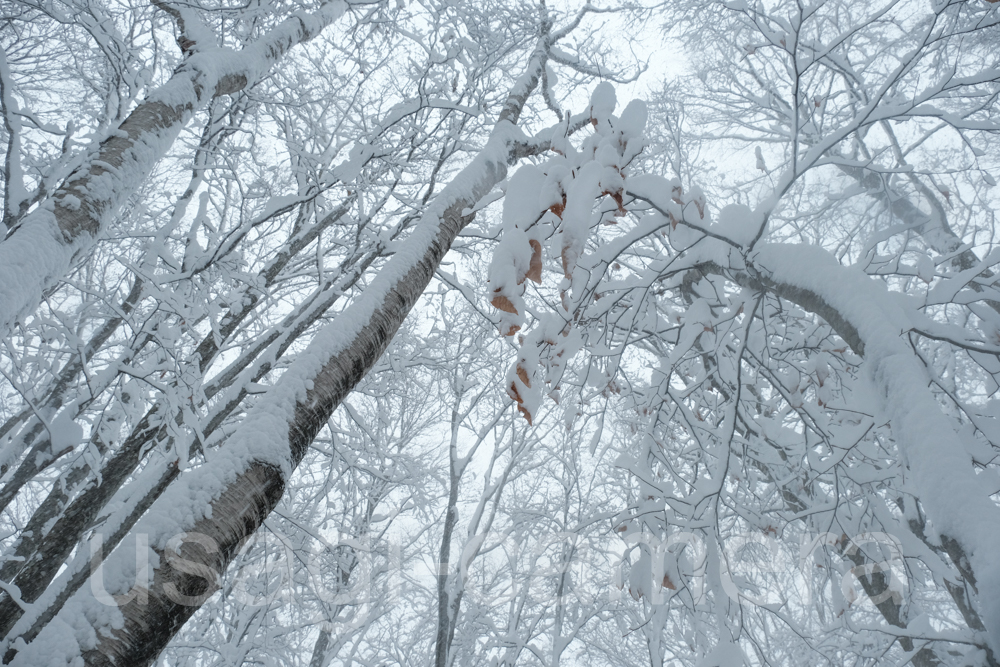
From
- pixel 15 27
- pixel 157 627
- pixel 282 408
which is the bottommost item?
pixel 157 627

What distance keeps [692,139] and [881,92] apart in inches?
220

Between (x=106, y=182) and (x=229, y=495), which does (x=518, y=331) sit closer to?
(x=229, y=495)

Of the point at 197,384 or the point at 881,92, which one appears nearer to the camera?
the point at 881,92

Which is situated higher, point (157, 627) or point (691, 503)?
point (691, 503)

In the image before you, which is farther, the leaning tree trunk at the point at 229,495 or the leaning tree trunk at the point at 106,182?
the leaning tree trunk at the point at 106,182

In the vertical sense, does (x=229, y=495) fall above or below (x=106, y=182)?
below

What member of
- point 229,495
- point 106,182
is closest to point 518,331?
point 229,495

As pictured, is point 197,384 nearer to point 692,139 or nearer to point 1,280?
point 1,280

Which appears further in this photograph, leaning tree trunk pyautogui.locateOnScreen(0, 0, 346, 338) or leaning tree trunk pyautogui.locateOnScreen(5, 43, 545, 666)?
leaning tree trunk pyautogui.locateOnScreen(0, 0, 346, 338)

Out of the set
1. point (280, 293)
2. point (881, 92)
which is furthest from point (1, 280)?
point (280, 293)

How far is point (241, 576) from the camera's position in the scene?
4848 mm

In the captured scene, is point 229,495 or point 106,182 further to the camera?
point 106,182

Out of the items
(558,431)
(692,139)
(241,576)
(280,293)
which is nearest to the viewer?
(241,576)

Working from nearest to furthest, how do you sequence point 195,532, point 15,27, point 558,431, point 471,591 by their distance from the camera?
point 195,532 → point 15,27 → point 471,591 → point 558,431
